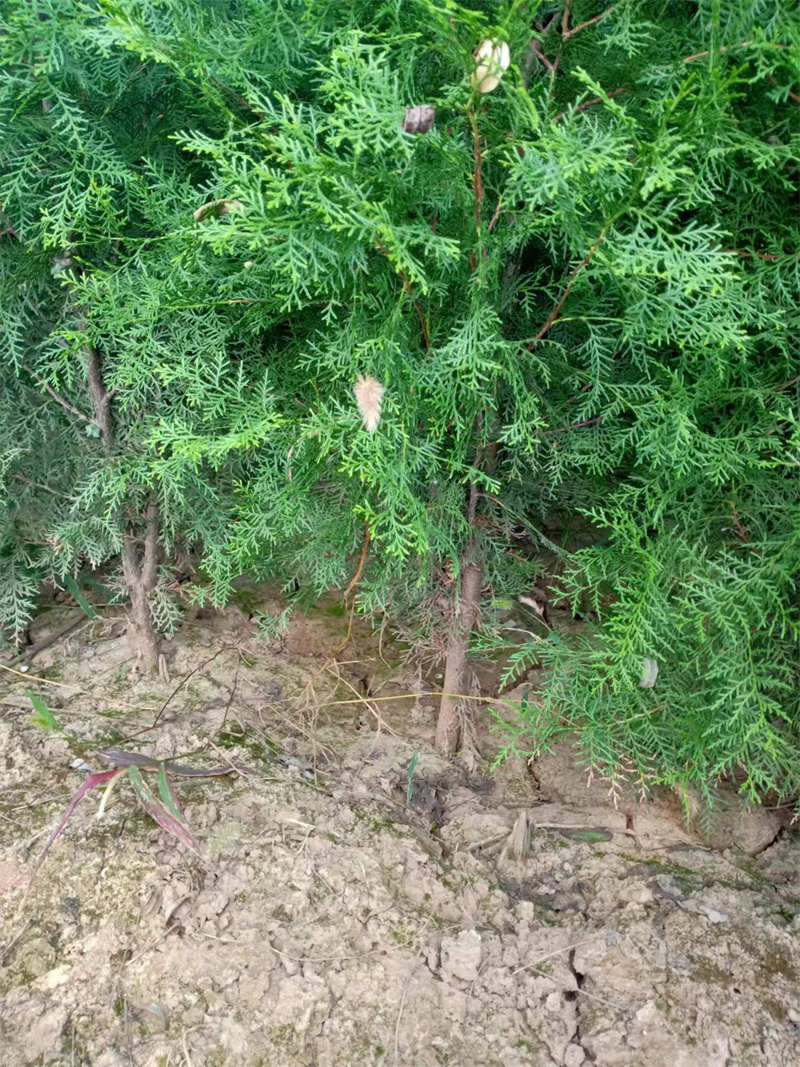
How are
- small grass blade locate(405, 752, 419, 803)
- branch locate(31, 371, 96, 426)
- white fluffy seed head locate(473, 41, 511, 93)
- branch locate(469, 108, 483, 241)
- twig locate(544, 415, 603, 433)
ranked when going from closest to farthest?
white fluffy seed head locate(473, 41, 511, 93)
branch locate(469, 108, 483, 241)
twig locate(544, 415, 603, 433)
small grass blade locate(405, 752, 419, 803)
branch locate(31, 371, 96, 426)

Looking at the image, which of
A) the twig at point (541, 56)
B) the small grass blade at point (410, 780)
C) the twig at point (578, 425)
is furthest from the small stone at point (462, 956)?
the twig at point (541, 56)

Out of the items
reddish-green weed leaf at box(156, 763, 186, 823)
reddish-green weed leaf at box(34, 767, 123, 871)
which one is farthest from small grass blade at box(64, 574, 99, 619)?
reddish-green weed leaf at box(156, 763, 186, 823)

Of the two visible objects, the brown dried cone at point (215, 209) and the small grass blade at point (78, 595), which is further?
the small grass blade at point (78, 595)

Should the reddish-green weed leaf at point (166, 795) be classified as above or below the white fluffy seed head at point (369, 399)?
below

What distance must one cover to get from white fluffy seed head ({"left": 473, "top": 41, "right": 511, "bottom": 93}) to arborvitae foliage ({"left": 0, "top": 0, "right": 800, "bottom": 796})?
19 millimetres

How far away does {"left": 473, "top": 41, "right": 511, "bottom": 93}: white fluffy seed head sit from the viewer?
1.30m

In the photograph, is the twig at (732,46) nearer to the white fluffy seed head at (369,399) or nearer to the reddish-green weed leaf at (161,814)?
the white fluffy seed head at (369,399)

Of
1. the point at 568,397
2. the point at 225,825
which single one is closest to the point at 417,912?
the point at 225,825

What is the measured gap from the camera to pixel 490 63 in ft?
4.25

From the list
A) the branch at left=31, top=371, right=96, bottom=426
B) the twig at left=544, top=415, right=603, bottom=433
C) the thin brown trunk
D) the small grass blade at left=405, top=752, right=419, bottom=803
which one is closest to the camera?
the twig at left=544, top=415, right=603, bottom=433

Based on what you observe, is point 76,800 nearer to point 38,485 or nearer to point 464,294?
point 38,485

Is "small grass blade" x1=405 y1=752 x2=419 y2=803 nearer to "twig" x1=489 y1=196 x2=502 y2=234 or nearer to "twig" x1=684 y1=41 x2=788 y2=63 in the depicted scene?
"twig" x1=489 y1=196 x2=502 y2=234

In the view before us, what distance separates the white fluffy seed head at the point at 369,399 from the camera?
1618mm

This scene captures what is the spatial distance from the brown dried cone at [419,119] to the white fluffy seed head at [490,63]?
105mm
